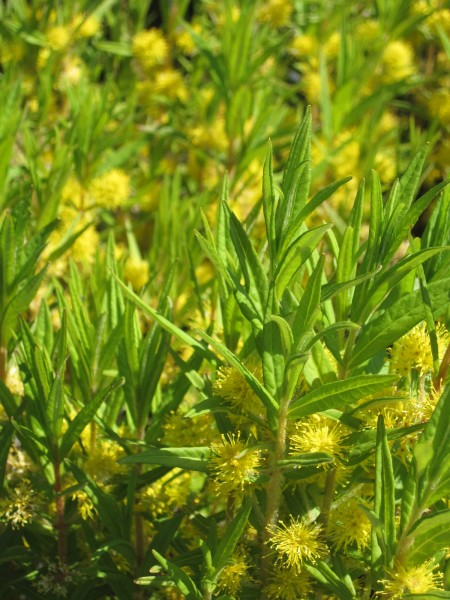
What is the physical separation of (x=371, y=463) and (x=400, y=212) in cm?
26

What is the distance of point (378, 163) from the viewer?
1.95 meters

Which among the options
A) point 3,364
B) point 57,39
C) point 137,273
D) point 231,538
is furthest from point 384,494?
point 57,39

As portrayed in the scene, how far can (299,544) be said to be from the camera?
2.54 feet

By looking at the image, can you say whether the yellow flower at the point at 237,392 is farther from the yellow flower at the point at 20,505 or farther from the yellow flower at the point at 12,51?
the yellow flower at the point at 12,51

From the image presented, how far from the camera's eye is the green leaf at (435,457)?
69 cm

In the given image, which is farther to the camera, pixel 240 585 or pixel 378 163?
pixel 378 163

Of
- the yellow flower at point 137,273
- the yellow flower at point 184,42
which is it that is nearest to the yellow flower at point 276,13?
the yellow flower at point 184,42

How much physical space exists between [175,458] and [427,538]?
9.9 inches

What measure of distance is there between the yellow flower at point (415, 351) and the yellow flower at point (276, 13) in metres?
1.56

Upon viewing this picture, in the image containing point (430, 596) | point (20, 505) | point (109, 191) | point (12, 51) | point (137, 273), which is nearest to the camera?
point (430, 596)

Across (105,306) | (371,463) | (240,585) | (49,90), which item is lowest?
(240,585)

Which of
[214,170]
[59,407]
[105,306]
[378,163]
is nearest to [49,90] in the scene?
[214,170]

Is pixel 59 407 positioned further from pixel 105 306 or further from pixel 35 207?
pixel 35 207

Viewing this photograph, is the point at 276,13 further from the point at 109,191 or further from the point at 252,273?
the point at 252,273
